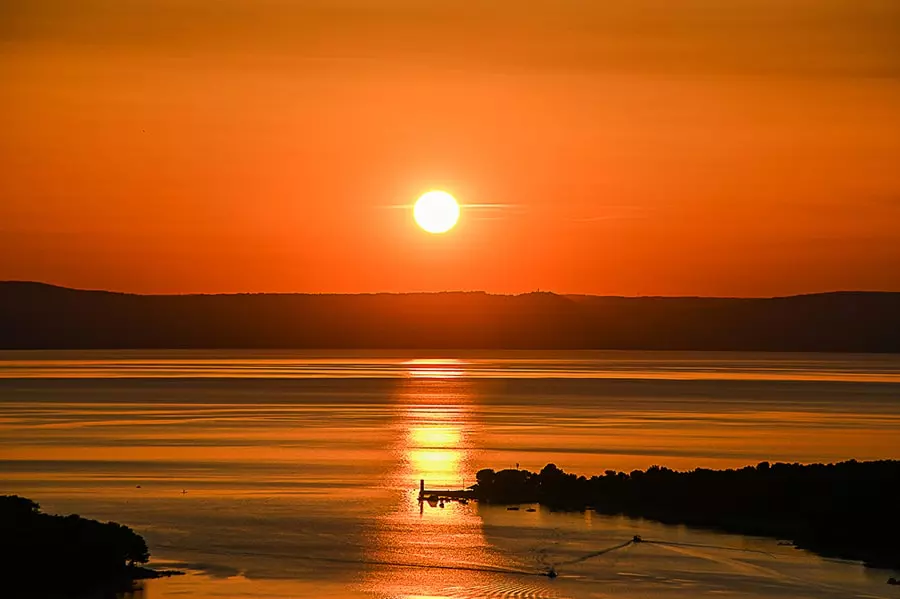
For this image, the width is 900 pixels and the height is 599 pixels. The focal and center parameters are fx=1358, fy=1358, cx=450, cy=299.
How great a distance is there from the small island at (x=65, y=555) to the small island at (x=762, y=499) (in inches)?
695

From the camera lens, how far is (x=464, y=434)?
83.1 metres

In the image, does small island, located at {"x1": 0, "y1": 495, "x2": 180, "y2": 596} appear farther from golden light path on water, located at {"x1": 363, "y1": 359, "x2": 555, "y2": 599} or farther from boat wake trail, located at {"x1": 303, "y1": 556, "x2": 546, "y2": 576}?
golden light path on water, located at {"x1": 363, "y1": 359, "x2": 555, "y2": 599}

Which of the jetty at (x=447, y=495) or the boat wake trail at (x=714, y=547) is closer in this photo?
the boat wake trail at (x=714, y=547)

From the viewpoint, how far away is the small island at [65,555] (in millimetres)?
29344

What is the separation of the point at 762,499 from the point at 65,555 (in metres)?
22.9

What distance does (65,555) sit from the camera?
29.9m

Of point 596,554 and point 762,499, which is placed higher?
point 762,499

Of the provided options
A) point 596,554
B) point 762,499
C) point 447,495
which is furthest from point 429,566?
point 447,495

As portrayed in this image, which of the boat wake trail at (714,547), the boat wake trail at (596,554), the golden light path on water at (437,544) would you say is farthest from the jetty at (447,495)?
the boat wake trail at (714,547)

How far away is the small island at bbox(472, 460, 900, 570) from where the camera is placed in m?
38.3

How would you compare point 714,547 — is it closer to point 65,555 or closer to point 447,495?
point 447,495

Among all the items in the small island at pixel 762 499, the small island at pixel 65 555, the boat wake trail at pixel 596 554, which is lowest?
the small island at pixel 65 555

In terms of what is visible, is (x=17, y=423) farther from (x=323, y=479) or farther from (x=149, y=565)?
(x=149, y=565)

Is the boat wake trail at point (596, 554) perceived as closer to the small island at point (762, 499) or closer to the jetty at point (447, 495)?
the small island at point (762, 499)
